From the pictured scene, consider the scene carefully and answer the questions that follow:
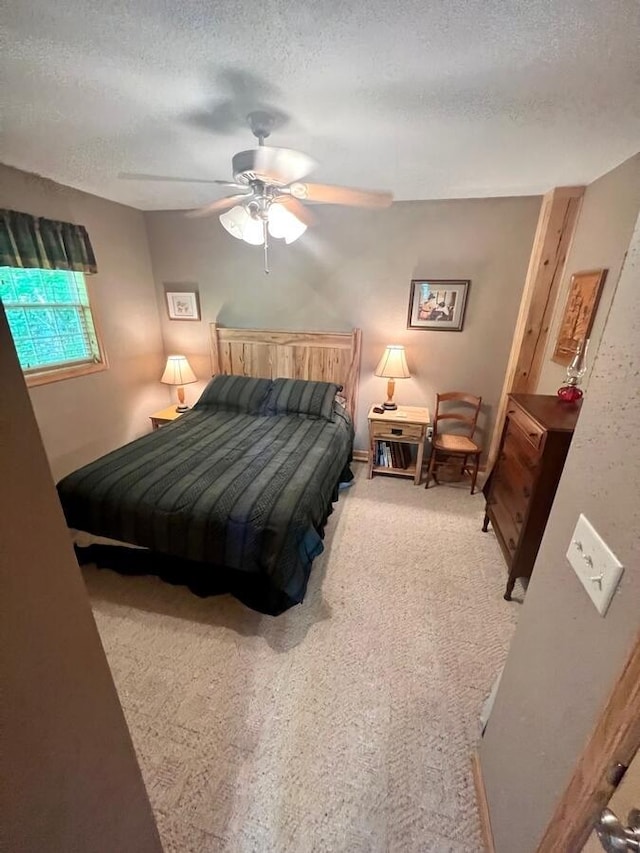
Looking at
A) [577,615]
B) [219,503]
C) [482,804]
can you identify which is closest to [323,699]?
[482,804]

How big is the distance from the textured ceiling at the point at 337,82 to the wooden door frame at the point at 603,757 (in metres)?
1.57

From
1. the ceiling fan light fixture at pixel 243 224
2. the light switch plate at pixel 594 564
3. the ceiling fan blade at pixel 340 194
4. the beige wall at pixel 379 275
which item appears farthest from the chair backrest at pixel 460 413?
the light switch plate at pixel 594 564

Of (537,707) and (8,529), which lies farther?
(537,707)

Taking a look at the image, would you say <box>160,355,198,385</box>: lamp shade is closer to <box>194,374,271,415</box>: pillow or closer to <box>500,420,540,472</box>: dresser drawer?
<box>194,374,271,415</box>: pillow

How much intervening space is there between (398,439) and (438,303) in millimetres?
1226

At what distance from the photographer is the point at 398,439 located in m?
3.06

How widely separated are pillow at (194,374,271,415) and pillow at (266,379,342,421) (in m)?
0.10

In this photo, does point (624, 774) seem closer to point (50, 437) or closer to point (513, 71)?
point (513, 71)

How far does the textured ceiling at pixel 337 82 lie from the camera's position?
100 cm

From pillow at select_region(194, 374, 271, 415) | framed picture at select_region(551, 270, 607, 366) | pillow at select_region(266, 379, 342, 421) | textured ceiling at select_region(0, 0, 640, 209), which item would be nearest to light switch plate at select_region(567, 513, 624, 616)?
textured ceiling at select_region(0, 0, 640, 209)

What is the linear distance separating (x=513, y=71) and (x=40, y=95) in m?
1.87

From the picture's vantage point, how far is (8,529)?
0.50 m

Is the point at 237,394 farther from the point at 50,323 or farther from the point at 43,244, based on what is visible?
the point at 43,244

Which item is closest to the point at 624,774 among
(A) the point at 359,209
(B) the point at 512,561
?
(B) the point at 512,561
